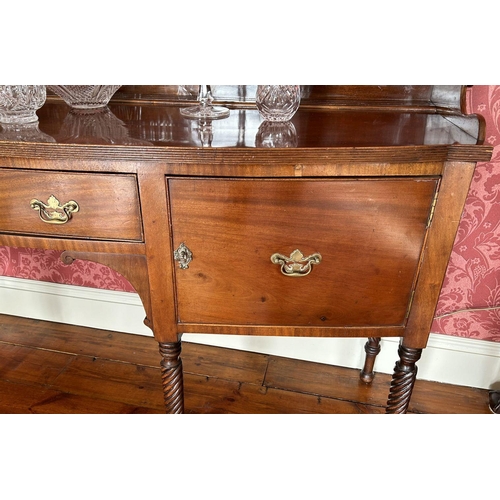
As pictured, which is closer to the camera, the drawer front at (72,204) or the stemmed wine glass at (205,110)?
the drawer front at (72,204)

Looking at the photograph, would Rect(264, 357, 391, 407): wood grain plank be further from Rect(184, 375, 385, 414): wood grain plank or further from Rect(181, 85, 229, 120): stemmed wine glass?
Rect(181, 85, 229, 120): stemmed wine glass

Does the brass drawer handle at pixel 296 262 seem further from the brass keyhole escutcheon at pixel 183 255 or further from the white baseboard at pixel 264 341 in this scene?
the white baseboard at pixel 264 341

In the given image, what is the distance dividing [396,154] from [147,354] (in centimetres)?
115

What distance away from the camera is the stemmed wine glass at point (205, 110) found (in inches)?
37.4

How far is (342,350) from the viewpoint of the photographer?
4.96 feet

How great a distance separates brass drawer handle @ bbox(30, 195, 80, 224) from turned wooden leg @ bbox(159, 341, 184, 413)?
1.06ft

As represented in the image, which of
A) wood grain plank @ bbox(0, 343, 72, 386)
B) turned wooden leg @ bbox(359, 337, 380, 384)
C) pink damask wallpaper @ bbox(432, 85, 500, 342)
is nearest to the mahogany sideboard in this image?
pink damask wallpaper @ bbox(432, 85, 500, 342)

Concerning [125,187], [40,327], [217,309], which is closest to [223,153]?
[125,187]

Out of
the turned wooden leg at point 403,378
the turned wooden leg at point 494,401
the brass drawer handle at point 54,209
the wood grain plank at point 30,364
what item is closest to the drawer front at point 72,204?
the brass drawer handle at point 54,209

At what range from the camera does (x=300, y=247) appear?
83cm

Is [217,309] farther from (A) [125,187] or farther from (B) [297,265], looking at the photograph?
(A) [125,187]

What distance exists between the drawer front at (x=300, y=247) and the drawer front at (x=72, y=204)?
9 centimetres

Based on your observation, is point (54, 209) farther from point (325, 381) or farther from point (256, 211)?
point (325, 381)

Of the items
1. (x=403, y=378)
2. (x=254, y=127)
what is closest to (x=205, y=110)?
(x=254, y=127)
